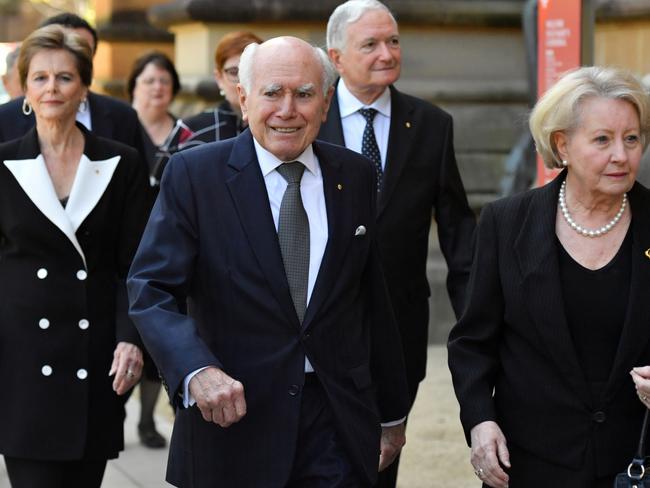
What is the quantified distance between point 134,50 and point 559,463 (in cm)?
1389

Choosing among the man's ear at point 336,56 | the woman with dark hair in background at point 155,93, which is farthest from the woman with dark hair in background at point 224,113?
the woman with dark hair in background at point 155,93

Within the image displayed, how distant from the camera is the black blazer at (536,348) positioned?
412 cm

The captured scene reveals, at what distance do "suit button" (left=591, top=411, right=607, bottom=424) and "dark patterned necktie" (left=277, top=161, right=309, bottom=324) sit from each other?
2.82 feet

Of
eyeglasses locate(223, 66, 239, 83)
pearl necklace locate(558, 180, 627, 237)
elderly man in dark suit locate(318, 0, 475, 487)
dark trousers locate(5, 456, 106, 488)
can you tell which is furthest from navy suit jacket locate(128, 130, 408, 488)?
eyeglasses locate(223, 66, 239, 83)

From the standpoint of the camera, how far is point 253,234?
168 inches

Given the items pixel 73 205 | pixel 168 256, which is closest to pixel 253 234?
pixel 168 256

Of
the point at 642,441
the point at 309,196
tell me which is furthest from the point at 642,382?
the point at 309,196

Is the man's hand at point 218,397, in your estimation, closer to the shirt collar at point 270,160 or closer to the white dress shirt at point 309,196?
the white dress shirt at point 309,196

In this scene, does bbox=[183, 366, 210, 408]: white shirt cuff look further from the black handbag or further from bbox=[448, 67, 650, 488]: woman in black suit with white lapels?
the black handbag

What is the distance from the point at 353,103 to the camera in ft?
19.8

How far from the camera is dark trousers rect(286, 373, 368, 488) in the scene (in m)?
4.31

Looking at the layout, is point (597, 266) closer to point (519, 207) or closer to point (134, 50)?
point (519, 207)

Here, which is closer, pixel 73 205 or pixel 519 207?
pixel 519 207

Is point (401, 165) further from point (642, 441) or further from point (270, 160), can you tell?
point (642, 441)
